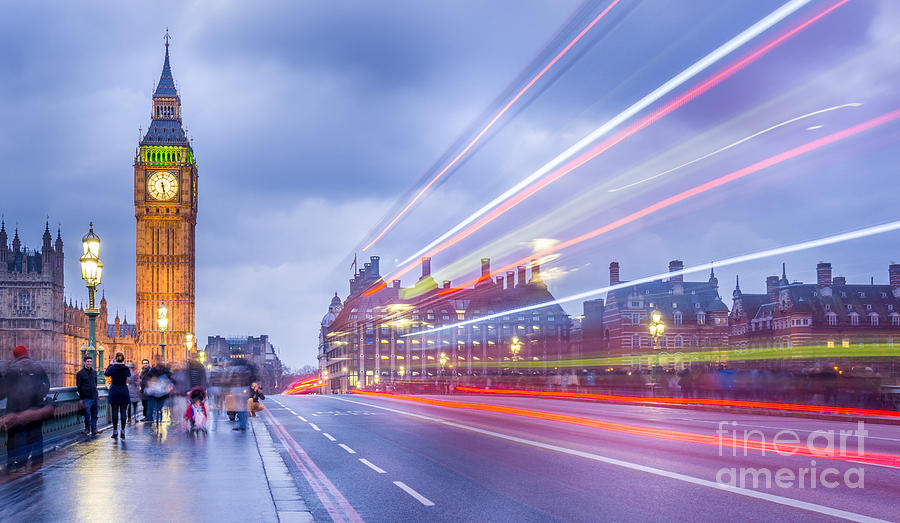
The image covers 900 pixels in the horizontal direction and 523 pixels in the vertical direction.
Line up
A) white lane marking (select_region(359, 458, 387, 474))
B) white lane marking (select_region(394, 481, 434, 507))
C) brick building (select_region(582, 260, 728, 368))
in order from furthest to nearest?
brick building (select_region(582, 260, 728, 368)), white lane marking (select_region(359, 458, 387, 474)), white lane marking (select_region(394, 481, 434, 507))

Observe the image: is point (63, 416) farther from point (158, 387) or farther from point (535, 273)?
point (535, 273)

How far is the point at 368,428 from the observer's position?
2377 centimetres

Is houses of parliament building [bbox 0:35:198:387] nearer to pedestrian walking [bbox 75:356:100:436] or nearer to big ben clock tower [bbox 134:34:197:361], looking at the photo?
big ben clock tower [bbox 134:34:197:361]

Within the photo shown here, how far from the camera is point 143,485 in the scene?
36.3 ft

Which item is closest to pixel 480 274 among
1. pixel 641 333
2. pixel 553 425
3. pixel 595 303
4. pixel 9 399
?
pixel 595 303

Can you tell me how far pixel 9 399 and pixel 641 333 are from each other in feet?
317

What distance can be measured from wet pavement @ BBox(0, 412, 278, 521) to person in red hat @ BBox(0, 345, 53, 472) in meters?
0.43

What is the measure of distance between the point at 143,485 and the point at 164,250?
401 feet

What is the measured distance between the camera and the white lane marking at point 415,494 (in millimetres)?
10547

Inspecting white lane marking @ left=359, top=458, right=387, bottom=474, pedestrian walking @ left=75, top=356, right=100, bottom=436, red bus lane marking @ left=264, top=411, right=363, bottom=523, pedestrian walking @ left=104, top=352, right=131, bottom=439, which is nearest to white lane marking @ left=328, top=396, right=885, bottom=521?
red bus lane marking @ left=264, top=411, right=363, bottom=523

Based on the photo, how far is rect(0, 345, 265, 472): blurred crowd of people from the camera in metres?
12.2

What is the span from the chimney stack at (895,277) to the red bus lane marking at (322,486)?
95014mm

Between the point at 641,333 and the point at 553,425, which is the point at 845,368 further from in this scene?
the point at 553,425

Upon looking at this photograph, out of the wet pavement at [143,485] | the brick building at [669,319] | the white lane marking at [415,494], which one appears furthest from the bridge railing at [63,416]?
the brick building at [669,319]
